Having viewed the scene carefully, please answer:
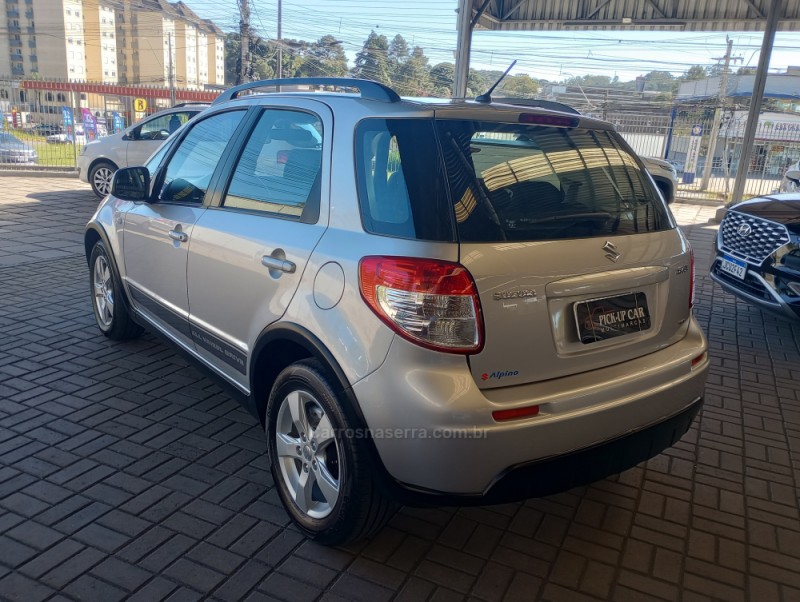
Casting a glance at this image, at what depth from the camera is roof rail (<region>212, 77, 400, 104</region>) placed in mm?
2688

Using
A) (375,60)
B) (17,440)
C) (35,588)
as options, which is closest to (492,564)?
(35,588)

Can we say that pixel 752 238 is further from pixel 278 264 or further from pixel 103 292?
pixel 103 292

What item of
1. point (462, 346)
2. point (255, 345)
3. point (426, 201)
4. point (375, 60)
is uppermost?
point (375, 60)

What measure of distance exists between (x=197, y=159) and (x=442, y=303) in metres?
2.15

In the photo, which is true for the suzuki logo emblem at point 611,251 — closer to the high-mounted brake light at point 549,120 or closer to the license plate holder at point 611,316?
the license plate holder at point 611,316

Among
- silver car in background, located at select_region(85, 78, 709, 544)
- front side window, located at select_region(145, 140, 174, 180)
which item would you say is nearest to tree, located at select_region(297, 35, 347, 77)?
front side window, located at select_region(145, 140, 174, 180)

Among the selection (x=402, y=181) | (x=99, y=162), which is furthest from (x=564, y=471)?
(x=99, y=162)

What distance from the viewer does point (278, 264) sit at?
2.71 meters

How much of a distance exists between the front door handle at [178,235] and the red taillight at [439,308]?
170cm

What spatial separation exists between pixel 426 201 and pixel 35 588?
199 cm

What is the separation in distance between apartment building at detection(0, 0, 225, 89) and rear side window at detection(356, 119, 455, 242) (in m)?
97.1

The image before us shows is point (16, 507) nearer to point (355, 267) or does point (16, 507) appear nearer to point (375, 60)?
point (355, 267)

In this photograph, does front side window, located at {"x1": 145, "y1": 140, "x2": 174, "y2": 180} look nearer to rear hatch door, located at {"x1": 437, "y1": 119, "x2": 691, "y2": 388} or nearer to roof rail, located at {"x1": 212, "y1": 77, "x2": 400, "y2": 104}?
roof rail, located at {"x1": 212, "y1": 77, "x2": 400, "y2": 104}

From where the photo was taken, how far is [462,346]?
2.18 m
